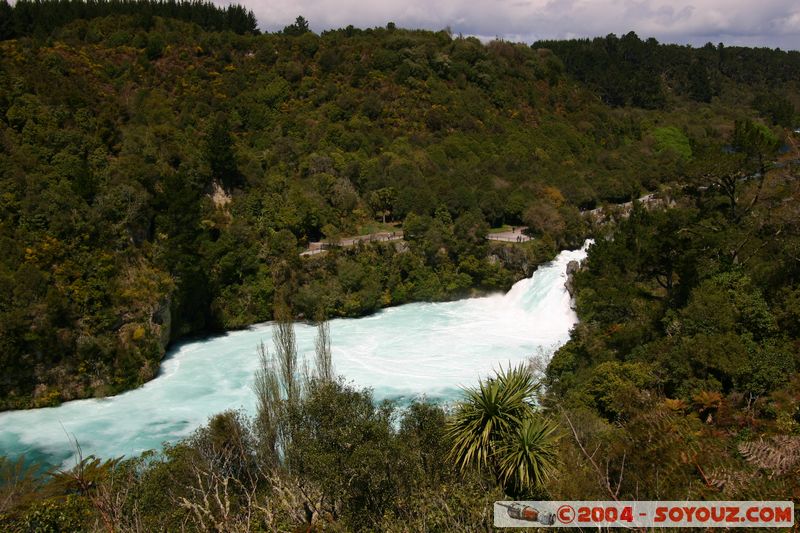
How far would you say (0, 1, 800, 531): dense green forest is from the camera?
12883 millimetres

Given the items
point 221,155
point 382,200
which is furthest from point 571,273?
point 221,155

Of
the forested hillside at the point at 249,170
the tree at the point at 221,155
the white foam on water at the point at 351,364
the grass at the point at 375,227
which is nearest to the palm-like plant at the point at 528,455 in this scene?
the white foam on water at the point at 351,364

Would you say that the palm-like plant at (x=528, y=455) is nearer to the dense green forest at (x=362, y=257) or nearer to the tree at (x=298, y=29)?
the dense green forest at (x=362, y=257)

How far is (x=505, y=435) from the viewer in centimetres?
1377

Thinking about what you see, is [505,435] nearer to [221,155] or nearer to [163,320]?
[163,320]

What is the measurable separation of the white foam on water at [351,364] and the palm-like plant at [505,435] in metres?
14.4

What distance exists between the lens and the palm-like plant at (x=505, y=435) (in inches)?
522

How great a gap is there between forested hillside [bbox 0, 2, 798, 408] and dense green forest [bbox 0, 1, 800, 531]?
219mm

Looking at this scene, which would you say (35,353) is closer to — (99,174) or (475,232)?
(99,174)

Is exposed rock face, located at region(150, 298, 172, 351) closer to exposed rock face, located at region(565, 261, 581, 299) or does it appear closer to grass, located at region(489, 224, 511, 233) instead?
exposed rock face, located at region(565, 261, 581, 299)

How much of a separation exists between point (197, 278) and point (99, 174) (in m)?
8.96

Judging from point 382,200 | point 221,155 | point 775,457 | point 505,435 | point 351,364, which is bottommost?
point 351,364

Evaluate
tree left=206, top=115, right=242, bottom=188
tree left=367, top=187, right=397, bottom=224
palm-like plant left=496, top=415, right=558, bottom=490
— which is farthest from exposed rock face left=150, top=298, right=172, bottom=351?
palm-like plant left=496, top=415, right=558, bottom=490

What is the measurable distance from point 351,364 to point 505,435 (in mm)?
20335
